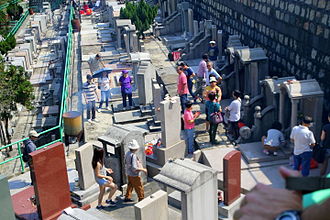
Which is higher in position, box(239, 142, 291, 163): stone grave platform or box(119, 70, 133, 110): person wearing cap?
box(119, 70, 133, 110): person wearing cap

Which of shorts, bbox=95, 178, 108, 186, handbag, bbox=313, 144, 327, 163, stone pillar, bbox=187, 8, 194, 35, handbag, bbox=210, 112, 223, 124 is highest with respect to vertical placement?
stone pillar, bbox=187, 8, 194, 35

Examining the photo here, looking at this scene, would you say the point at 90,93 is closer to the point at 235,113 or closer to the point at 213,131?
the point at 213,131

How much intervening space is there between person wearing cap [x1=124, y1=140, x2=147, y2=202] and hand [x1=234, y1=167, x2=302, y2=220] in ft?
22.8

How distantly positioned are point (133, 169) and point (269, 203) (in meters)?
7.36

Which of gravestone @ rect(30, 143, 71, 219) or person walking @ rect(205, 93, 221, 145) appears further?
person walking @ rect(205, 93, 221, 145)

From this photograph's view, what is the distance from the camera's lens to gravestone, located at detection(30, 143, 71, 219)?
30.7 feet

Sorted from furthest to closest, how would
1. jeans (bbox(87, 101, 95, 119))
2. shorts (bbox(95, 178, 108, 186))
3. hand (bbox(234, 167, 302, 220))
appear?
jeans (bbox(87, 101, 95, 119)) → shorts (bbox(95, 178, 108, 186)) → hand (bbox(234, 167, 302, 220))

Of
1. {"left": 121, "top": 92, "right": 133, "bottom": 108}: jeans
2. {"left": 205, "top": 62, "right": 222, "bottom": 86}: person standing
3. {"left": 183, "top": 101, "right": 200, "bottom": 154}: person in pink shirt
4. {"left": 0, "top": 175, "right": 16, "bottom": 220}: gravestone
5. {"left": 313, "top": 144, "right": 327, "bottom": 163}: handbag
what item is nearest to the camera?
A: {"left": 0, "top": 175, "right": 16, "bottom": 220}: gravestone

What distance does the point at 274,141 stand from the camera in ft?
36.9

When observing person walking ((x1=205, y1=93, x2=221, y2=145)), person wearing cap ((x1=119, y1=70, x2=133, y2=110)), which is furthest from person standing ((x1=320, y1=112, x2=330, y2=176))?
person wearing cap ((x1=119, y1=70, x2=133, y2=110))

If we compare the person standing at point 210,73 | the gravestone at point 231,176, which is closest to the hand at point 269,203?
the gravestone at point 231,176

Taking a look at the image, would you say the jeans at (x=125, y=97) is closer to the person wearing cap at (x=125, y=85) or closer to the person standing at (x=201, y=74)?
the person wearing cap at (x=125, y=85)

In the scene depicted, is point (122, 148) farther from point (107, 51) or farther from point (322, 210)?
point (107, 51)

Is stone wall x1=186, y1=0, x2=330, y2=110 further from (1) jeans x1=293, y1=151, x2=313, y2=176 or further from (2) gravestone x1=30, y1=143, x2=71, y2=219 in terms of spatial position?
(2) gravestone x1=30, y1=143, x2=71, y2=219
